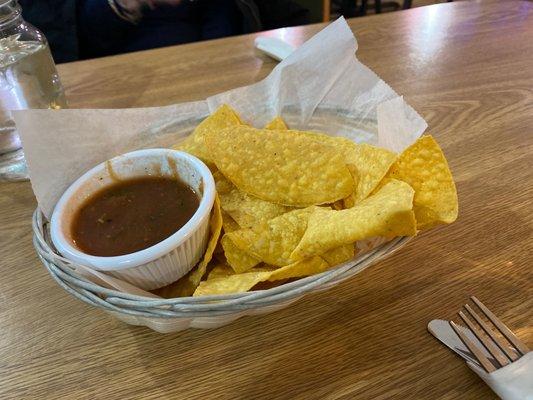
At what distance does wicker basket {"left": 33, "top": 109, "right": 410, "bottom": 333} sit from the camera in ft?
2.06

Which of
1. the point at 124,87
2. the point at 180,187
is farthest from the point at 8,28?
the point at 180,187

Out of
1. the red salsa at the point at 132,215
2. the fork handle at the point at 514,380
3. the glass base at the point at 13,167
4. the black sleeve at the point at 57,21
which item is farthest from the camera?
the black sleeve at the point at 57,21

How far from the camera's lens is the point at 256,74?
1511 mm

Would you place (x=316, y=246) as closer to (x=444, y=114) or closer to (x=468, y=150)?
(x=468, y=150)

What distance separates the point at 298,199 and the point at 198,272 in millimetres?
228

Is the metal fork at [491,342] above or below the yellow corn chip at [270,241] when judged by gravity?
below

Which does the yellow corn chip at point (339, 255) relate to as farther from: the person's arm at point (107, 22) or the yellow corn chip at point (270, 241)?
the person's arm at point (107, 22)

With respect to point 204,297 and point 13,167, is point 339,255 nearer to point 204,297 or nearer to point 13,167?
point 204,297

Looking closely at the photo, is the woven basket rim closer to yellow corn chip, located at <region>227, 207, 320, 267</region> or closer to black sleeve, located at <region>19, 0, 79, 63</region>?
yellow corn chip, located at <region>227, 207, 320, 267</region>

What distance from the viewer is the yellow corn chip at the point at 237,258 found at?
79 centimetres

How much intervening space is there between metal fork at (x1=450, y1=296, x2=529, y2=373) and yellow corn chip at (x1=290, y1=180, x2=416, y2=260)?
161 mm

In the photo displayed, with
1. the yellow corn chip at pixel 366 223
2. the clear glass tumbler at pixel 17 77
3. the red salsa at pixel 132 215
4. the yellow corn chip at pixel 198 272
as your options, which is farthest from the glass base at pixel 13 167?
the yellow corn chip at pixel 366 223

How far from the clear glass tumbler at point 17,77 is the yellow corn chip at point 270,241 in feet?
2.23

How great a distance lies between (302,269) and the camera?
71 centimetres
